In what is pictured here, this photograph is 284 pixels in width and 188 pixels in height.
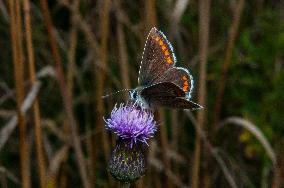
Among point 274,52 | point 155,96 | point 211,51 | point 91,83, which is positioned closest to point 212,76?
point 211,51

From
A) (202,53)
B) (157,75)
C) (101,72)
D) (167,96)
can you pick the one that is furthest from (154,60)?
(101,72)

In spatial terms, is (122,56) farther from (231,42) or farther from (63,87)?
(231,42)

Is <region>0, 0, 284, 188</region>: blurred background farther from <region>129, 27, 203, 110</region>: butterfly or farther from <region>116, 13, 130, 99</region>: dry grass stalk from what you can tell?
<region>129, 27, 203, 110</region>: butterfly

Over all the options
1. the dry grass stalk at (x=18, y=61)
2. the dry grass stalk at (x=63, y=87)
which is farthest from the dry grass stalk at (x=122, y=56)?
the dry grass stalk at (x=18, y=61)

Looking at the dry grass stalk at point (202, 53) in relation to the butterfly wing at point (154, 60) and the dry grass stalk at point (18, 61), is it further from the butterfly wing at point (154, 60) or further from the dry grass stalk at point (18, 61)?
the dry grass stalk at point (18, 61)

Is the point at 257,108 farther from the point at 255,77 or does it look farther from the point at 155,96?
the point at 155,96

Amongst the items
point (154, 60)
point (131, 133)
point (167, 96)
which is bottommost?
point (131, 133)

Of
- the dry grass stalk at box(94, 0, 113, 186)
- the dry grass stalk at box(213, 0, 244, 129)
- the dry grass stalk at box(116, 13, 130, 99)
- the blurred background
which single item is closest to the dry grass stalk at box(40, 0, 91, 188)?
the blurred background
